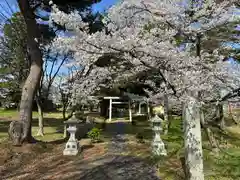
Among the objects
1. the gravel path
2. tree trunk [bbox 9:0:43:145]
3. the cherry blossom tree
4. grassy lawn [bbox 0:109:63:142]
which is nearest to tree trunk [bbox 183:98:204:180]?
the cherry blossom tree

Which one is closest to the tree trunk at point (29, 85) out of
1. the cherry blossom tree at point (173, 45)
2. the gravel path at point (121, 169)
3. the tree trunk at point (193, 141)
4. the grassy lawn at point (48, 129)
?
the grassy lawn at point (48, 129)

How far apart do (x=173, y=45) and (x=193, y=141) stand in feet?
5.41

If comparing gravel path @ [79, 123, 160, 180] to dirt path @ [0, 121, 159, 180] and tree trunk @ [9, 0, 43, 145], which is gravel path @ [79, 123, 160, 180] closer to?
dirt path @ [0, 121, 159, 180]

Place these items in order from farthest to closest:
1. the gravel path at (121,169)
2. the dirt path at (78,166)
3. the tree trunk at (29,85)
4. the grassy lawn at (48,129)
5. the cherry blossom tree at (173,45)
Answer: the grassy lawn at (48,129), the tree trunk at (29,85), the dirt path at (78,166), the gravel path at (121,169), the cherry blossom tree at (173,45)

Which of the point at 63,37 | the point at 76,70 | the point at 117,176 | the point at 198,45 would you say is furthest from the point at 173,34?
the point at 76,70

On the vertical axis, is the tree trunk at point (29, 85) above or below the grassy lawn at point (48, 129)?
above

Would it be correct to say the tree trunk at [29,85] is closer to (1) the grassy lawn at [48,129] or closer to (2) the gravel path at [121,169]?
(1) the grassy lawn at [48,129]

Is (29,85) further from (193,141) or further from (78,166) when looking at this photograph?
(193,141)

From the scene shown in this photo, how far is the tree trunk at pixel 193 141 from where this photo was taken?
201 inches

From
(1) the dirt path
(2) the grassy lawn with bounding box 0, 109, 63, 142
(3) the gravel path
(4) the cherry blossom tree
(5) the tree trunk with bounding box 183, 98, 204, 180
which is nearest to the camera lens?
(4) the cherry blossom tree

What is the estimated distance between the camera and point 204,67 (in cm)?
498

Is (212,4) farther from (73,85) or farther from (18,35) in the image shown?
(18,35)

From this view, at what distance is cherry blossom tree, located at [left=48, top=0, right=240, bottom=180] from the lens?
4211 mm

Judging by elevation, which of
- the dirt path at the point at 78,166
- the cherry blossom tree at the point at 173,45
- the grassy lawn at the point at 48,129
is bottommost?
the dirt path at the point at 78,166
